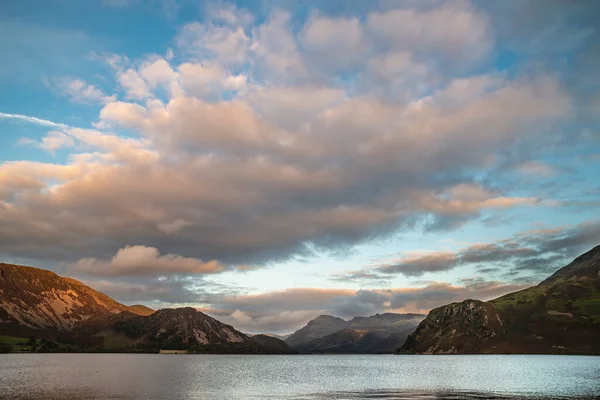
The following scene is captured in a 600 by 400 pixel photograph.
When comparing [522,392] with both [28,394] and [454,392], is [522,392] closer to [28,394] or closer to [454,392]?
[454,392]

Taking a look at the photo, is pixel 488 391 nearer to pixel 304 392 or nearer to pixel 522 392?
pixel 522 392

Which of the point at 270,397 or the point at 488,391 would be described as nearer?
the point at 270,397

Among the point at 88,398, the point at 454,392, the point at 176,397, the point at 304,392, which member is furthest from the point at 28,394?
the point at 454,392

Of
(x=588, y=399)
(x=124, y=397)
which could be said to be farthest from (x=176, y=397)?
(x=588, y=399)

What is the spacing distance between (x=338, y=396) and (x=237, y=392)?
2952 centimetres

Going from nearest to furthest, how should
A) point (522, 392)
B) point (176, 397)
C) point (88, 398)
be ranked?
point (88, 398) → point (176, 397) → point (522, 392)

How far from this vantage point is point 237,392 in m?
130

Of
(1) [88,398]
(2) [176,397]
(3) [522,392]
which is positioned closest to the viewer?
(1) [88,398]

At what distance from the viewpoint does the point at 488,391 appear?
13288 centimetres

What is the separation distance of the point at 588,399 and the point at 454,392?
33.1m

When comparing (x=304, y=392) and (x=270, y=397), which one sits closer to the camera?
(x=270, y=397)

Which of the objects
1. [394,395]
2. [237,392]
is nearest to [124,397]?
[237,392]

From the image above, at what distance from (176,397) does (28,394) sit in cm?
3373

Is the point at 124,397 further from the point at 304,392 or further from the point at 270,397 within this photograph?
the point at 304,392
